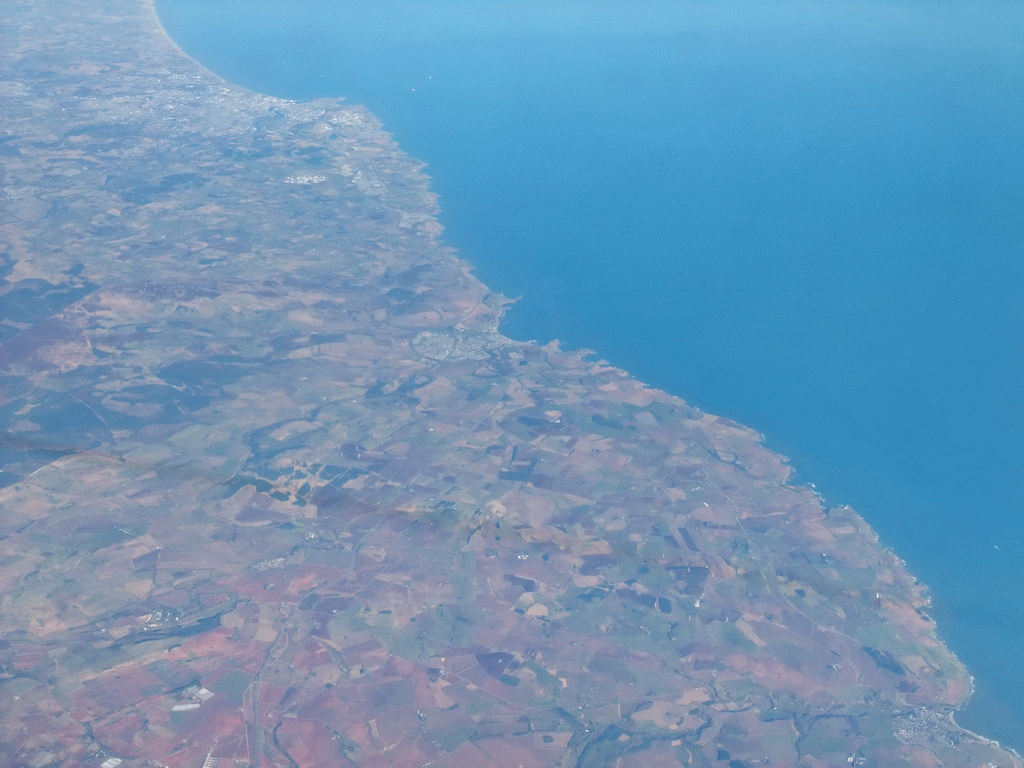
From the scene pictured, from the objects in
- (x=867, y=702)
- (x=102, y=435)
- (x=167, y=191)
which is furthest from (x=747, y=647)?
(x=167, y=191)

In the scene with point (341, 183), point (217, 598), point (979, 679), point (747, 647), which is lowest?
point (217, 598)

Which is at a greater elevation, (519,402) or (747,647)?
(519,402)

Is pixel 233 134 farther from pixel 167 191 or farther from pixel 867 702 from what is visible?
pixel 867 702

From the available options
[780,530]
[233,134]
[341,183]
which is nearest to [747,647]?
[780,530]

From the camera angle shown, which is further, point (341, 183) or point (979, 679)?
point (341, 183)

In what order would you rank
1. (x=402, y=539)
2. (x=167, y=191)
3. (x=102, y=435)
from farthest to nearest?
(x=167, y=191)
(x=102, y=435)
(x=402, y=539)

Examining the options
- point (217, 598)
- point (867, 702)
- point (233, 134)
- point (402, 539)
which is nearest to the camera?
point (867, 702)

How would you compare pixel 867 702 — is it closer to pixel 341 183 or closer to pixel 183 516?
pixel 183 516
